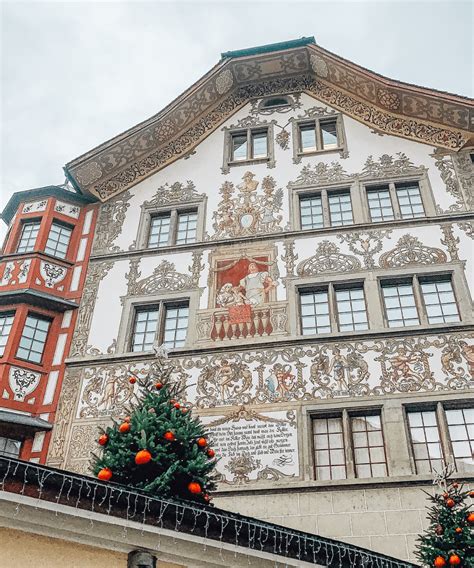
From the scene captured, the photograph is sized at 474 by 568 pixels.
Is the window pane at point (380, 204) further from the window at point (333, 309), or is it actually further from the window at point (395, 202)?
the window at point (333, 309)

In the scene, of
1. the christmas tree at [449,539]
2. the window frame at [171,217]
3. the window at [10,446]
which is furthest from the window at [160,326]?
the christmas tree at [449,539]

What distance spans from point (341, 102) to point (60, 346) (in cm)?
957

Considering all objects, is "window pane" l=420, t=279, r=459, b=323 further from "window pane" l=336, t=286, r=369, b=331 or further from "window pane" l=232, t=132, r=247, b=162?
"window pane" l=232, t=132, r=247, b=162

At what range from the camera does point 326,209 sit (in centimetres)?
1463

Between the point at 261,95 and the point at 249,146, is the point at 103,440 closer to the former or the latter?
the point at 249,146

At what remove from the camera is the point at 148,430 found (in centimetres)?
724

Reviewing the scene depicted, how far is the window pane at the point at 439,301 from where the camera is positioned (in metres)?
12.3

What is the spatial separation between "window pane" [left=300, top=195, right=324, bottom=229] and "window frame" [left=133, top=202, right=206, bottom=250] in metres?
2.41

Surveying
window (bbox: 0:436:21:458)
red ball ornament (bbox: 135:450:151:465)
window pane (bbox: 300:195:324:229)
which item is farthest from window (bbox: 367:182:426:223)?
red ball ornament (bbox: 135:450:151:465)

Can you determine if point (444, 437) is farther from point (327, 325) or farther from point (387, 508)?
point (327, 325)

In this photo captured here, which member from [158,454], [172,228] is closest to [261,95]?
[172,228]

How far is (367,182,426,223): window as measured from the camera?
14.2 m

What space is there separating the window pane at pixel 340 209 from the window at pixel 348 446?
4851mm

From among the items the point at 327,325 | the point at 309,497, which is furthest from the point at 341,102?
the point at 309,497
